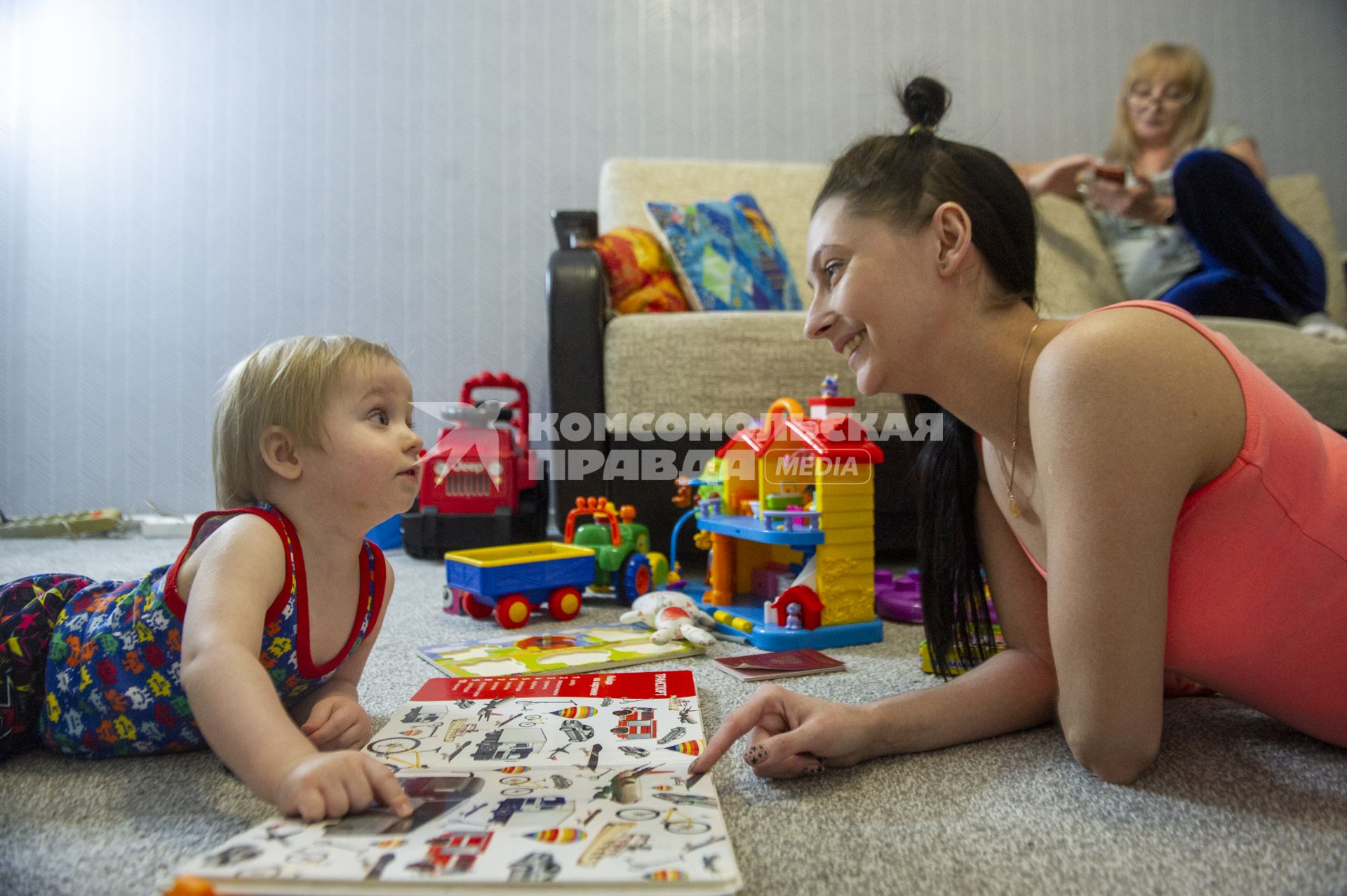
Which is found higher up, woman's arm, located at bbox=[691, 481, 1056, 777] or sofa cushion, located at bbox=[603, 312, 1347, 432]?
sofa cushion, located at bbox=[603, 312, 1347, 432]

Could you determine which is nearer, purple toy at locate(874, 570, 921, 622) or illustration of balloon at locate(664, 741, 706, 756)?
illustration of balloon at locate(664, 741, 706, 756)

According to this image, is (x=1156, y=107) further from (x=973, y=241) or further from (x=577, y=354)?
(x=973, y=241)

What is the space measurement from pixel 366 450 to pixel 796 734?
1.37 feet

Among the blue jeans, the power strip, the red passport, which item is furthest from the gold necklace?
the power strip

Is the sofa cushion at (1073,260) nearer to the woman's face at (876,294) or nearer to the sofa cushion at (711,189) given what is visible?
the sofa cushion at (711,189)

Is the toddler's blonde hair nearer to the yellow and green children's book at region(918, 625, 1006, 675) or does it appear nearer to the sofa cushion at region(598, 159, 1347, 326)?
the yellow and green children's book at region(918, 625, 1006, 675)

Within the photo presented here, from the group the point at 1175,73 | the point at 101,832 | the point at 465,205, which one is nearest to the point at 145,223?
the point at 465,205

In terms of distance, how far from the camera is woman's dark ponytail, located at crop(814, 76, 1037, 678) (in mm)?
772

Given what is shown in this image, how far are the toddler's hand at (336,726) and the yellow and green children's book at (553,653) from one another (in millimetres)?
239

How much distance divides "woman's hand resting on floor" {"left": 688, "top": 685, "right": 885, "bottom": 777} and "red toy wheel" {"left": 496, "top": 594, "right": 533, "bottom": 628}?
0.68 metres

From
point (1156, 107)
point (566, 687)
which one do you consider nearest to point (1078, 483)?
point (566, 687)

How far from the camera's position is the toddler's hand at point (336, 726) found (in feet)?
2.27

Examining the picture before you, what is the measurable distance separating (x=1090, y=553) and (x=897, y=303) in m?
0.27

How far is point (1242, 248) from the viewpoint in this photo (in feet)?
6.38
